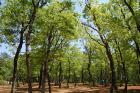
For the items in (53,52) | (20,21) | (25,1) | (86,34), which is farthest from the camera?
(53,52)

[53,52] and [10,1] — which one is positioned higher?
[10,1]

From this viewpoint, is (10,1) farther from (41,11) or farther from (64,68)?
(64,68)

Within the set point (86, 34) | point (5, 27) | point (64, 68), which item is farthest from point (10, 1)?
point (64, 68)

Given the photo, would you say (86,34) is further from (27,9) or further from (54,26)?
(27,9)

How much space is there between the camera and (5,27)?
31.4 m

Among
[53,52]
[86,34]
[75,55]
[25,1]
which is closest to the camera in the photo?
[25,1]

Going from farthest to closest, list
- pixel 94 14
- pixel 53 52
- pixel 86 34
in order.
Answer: pixel 53 52 → pixel 86 34 → pixel 94 14

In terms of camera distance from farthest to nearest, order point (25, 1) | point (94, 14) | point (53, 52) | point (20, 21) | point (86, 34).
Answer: point (53, 52), point (86, 34), point (94, 14), point (20, 21), point (25, 1)

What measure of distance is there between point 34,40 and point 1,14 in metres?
5.47

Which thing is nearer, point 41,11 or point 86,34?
point 41,11

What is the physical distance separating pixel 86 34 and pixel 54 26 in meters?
8.68

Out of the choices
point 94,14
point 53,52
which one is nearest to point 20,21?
point 94,14

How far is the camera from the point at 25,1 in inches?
1096

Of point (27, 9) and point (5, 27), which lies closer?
point (27, 9)
